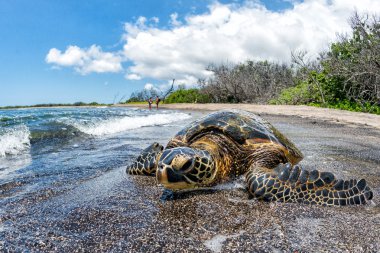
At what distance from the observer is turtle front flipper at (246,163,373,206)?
2.54 metres

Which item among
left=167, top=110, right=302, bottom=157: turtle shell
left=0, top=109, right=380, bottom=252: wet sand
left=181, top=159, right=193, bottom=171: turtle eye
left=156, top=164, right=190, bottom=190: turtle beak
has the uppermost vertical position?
left=167, top=110, right=302, bottom=157: turtle shell

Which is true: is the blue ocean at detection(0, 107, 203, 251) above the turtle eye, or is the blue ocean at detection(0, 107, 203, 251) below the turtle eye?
below

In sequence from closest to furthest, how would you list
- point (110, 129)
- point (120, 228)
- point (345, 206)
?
point (120, 228) → point (345, 206) → point (110, 129)

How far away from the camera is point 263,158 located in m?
3.23

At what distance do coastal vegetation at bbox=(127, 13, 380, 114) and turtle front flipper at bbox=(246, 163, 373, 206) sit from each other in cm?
1265

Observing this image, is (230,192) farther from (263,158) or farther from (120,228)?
(120,228)

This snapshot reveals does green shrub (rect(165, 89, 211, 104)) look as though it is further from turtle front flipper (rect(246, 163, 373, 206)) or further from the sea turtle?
turtle front flipper (rect(246, 163, 373, 206))

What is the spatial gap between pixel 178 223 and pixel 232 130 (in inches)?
57.7

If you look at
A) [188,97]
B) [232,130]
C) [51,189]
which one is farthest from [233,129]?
[188,97]

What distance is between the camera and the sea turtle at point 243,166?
249 cm

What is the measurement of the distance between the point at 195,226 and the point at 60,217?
102 cm

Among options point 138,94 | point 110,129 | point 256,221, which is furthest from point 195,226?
point 138,94

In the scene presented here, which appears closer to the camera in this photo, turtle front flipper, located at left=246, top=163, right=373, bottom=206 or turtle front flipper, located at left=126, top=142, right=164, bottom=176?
turtle front flipper, located at left=246, top=163, right=373, bottom=206

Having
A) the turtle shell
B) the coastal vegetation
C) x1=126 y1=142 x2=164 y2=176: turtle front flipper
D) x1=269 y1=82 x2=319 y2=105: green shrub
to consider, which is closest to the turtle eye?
the turtle shell
